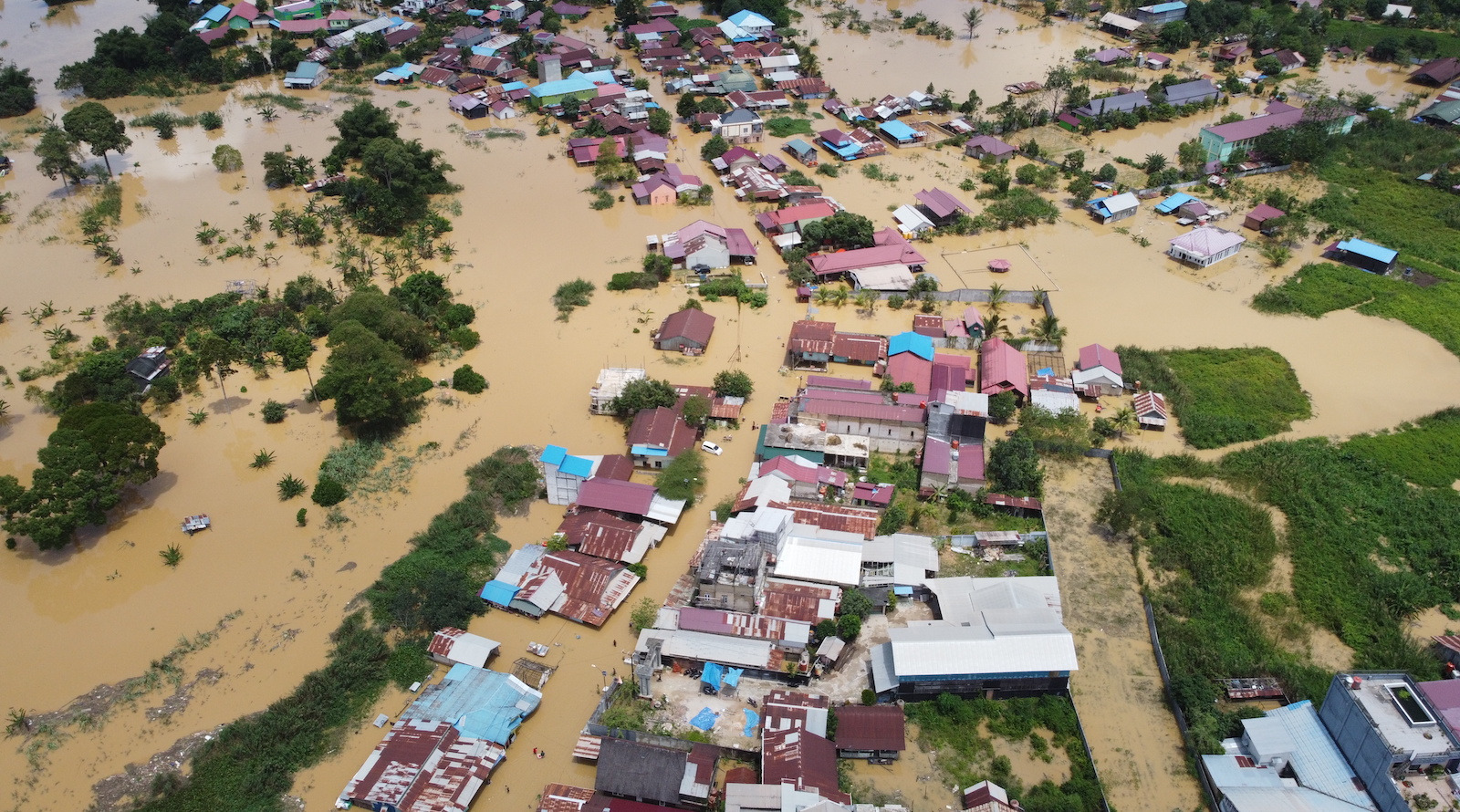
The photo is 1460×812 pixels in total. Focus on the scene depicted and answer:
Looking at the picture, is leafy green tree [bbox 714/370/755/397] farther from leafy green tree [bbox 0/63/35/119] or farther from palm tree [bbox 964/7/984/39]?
leafy green tree [bbox 0/63/35/119]

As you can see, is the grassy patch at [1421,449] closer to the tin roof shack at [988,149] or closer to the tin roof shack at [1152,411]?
the tin roof shack at [1152,411]

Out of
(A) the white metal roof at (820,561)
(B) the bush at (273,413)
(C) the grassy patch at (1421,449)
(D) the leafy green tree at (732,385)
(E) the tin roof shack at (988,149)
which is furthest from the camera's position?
(E) the tin roof shack at (988,149)

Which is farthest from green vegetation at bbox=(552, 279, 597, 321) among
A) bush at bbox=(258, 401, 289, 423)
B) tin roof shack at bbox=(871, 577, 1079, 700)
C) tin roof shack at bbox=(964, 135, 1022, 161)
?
tin roof shack at bbox=(964, 135, 1022, 161)

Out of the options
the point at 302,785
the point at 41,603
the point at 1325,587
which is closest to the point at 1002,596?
the point at 1325,587

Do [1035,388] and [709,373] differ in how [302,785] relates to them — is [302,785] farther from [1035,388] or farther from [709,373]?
[1035,388]

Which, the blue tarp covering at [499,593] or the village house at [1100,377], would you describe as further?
the village house at [1100,377]

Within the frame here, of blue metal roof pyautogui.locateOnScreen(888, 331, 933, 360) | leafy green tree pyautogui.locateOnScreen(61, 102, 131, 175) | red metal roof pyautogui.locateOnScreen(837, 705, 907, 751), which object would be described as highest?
leafy green tree pyautogui.locateOnScreen(61, 102, 131, 175)

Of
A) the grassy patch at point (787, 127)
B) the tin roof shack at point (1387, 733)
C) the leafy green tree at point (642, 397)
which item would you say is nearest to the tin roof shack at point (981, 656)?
the tin roof shack at point (1387, 733)
